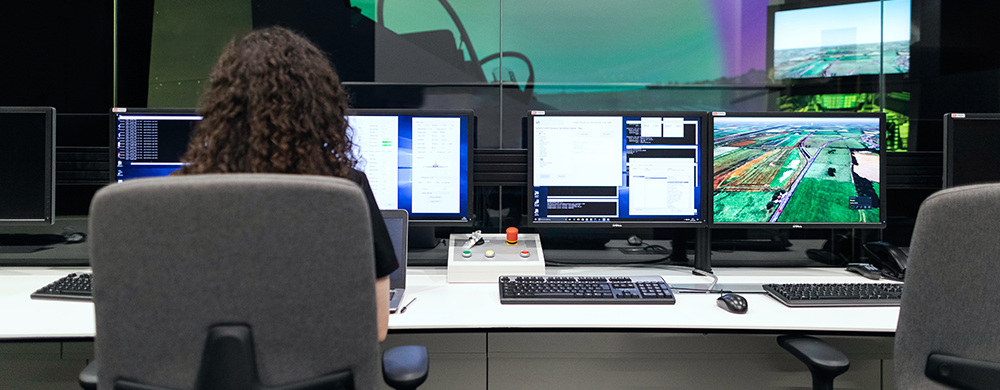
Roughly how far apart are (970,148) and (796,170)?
535mm

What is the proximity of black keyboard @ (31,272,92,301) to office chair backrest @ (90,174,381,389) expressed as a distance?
750 millimetres

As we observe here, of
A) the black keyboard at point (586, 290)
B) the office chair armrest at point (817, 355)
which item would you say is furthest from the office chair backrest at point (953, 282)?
the black keyboard at point (586, 290)

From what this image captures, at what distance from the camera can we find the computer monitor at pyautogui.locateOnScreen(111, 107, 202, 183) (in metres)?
1.50

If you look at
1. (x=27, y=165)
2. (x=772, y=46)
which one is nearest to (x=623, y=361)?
(x=772, y=46)

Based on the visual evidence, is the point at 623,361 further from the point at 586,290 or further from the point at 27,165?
the point at 27,165

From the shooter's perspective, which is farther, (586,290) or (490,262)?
(490,262)

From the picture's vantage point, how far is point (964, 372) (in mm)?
822

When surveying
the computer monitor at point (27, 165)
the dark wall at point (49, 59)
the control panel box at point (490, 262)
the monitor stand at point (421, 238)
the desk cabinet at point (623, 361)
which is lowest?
the desk cabinet at point (623, 361)

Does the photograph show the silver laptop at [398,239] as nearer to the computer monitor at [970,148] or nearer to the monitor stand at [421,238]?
the monitor stand at [421,238]

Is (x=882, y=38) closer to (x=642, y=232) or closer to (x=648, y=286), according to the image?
(x=642, y=232)

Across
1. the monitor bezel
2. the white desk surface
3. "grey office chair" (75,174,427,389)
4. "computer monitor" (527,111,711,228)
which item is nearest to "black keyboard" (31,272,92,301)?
the white desk surface

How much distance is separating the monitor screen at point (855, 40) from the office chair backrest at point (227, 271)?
1.75m

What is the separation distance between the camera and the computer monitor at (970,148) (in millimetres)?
1502

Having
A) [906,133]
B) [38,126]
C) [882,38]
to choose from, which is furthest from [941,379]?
[38,126]
